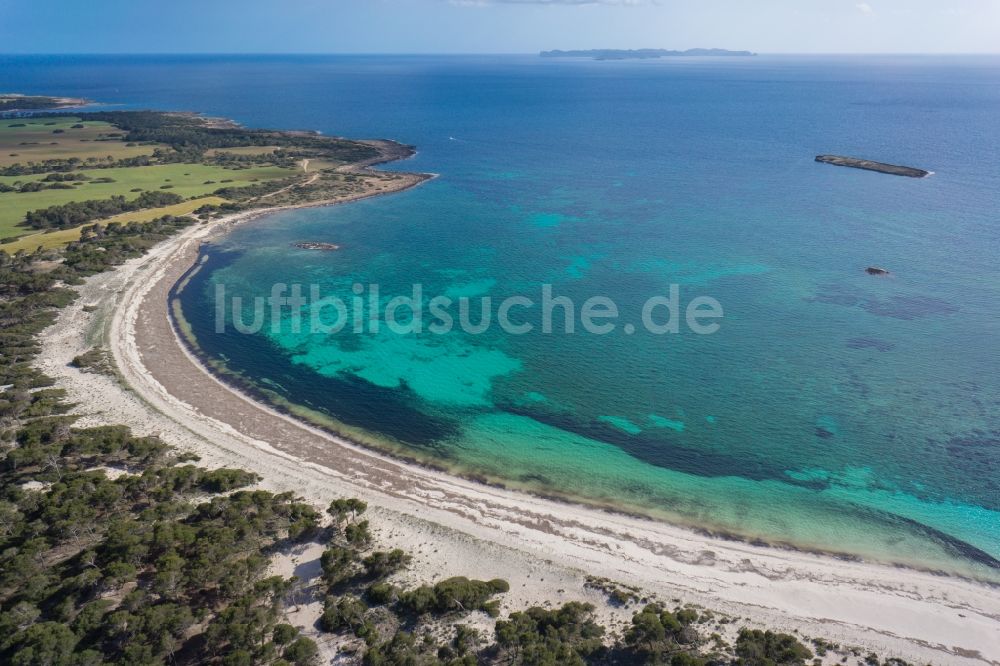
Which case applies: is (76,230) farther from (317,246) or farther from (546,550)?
(546,550)

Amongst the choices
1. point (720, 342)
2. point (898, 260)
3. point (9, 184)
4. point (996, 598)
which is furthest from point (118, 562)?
point (9, 184)

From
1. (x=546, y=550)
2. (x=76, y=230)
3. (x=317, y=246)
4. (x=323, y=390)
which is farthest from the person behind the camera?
(x=76, y=230)

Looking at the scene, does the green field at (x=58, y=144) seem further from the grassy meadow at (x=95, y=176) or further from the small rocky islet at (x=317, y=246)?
the small rocky islet at (x=317, y=246)

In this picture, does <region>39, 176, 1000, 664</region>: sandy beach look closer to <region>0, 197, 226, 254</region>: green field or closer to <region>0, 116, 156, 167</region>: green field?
<region>0, 197, 226, 254</region>: green field

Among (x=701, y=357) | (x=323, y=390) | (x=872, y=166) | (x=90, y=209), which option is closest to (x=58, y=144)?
A: (x=90, y=209)

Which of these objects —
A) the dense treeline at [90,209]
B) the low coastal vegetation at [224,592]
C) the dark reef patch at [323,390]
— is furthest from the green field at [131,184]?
the low coastal vegetation at [224,592]

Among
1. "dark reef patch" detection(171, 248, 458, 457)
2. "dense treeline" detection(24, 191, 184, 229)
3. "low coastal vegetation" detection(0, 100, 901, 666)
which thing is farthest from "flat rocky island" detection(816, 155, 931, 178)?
"dense treeline" detection(24, 191, 184, 229)
